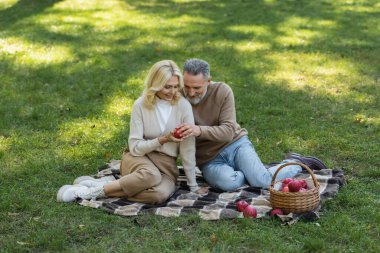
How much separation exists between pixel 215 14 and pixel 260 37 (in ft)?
7.77

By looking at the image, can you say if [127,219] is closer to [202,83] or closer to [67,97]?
[202,83]

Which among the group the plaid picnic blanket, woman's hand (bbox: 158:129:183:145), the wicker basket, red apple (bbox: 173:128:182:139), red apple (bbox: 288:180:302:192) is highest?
red apple (bbox: 173:128:182:139)

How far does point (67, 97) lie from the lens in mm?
9148

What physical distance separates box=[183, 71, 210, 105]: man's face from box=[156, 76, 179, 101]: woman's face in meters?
0.16

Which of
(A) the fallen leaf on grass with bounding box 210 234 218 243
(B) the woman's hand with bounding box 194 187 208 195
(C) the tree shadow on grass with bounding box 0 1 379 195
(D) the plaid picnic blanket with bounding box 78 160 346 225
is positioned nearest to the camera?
(A) the fallen leaf on grass with bounding box 210 234 218 243

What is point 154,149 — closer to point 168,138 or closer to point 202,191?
point 168,138

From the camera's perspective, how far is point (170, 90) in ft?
18.9

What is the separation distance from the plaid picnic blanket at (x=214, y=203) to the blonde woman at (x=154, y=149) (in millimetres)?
110

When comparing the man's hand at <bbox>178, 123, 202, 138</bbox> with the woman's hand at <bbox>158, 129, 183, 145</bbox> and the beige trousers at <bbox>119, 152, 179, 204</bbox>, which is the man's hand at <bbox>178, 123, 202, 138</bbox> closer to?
the woman's hand at <bbox>158, 129, 183, 145</bbox>

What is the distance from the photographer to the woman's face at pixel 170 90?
573 centimetres

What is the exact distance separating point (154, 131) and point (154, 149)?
0.59 ft

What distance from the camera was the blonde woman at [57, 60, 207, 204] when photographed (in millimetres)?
5715

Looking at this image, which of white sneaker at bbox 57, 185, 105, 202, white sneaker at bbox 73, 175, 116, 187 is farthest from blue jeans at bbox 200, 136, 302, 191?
white sneaker at bbox 57, 185, 105, 202

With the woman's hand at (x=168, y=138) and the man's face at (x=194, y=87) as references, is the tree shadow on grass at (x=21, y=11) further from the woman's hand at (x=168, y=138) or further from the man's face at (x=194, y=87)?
the woman's hand at (x=168, y=138)
